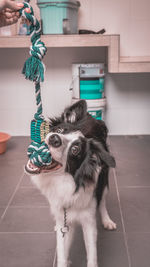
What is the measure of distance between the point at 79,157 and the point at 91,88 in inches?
97.7

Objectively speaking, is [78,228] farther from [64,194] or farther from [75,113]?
[75,113]

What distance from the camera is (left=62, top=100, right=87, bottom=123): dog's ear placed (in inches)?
64.7

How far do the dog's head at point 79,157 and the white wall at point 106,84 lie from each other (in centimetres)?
281

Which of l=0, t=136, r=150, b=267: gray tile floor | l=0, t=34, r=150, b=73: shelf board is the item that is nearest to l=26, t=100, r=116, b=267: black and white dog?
l=0, t=136, r=150, b=267: gray tile floor

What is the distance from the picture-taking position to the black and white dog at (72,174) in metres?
1.29

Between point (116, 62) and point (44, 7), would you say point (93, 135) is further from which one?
point (44, 7)

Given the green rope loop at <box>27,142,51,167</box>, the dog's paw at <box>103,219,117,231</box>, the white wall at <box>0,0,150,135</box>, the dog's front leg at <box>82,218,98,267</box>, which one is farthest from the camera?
the white wall at <box>0,0,150,135</box>

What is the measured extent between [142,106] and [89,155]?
2980 millimetres

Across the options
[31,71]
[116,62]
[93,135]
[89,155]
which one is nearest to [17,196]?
[93,135]

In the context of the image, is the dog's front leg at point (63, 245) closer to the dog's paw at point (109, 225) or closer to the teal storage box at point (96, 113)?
the dog's paw at point (109, 225)

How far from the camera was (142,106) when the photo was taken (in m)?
4.21

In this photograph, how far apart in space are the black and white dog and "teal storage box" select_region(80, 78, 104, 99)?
6.65 ft

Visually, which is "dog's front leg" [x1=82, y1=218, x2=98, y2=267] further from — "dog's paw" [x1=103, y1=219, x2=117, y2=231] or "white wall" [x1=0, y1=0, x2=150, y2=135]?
"white wall" [x1=0, y1=0, x2=150, y2=135]

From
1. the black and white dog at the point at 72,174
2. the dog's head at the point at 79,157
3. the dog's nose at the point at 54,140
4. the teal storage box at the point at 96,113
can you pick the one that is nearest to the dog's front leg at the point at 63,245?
the black and white dog at the point at 72,174
